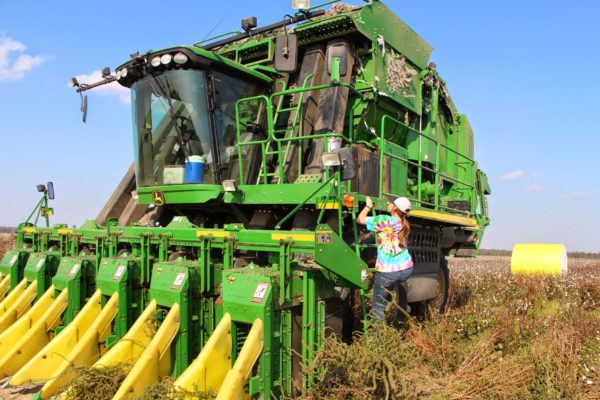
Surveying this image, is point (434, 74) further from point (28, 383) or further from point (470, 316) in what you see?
point (28, 383)

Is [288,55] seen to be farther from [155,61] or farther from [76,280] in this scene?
[76,280]

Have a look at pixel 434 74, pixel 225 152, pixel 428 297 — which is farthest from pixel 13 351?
pixel 434 74

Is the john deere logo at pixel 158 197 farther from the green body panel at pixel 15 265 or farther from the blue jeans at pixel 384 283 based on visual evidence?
the blue jeans at pixel 384 283

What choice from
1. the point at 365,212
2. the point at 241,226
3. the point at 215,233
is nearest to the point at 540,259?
the point at 365,212

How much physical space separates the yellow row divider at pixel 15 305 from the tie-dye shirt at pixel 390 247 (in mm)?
4357

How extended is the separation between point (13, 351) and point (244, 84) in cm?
386

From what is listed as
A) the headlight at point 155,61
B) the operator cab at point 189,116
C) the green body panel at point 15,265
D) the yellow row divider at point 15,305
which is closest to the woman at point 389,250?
the operator cab at point 189,116

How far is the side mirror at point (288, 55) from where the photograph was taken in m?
5.08

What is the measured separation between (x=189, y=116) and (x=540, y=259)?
44.1 ft

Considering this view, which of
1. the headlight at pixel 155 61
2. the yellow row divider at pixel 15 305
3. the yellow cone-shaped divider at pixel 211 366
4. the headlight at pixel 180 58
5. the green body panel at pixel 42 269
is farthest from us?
the green body panel at pixel 42 269

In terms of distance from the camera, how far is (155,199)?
6.16 meters

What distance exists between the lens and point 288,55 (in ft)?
16.7

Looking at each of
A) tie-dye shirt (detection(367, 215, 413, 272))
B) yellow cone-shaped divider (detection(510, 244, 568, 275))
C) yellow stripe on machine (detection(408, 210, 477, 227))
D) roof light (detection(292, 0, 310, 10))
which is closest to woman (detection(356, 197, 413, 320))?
tie-dye shirt (detection(367, 215, 413, 272))

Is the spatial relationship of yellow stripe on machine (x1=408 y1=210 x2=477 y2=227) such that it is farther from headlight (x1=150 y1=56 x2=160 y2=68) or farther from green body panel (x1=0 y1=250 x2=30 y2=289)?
green body panel (x1=0 y1=250 x2=30 y2=289)
